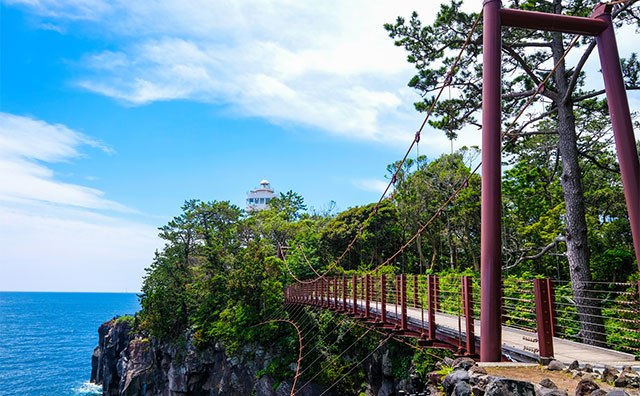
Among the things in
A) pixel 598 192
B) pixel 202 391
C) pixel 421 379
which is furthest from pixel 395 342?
pixel 202 391

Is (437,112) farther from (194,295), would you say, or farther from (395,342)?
(194,295)

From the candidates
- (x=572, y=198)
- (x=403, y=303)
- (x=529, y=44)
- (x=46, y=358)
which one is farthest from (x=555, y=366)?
(x=46, y=358)

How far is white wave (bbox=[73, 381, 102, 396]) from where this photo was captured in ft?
123

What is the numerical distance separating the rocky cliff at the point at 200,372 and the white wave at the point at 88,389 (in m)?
2.89

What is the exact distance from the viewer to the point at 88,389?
38812 mm

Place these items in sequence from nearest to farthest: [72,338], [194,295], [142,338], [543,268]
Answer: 1. [543,268]
2. [194,295]
3. [142,338]
4. [72,338]

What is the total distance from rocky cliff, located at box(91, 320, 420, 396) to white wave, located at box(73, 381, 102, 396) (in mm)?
2887

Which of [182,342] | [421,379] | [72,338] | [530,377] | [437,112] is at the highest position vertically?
[437,112]

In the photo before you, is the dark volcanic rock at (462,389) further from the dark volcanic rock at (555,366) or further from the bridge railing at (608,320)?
the bridge railing at (608,320)

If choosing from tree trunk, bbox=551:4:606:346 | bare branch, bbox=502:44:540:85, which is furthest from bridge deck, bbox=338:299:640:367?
bare branch, bbox=502:44:540:85

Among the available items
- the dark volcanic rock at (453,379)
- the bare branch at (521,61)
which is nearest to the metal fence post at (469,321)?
the dark volcanic rock at (453,379)

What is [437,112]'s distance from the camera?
1093cm

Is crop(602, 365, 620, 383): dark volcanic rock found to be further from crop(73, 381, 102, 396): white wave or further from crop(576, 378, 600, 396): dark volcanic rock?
crop(73, 381, 102, 396): white wave

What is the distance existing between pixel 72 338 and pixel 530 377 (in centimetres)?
8088
